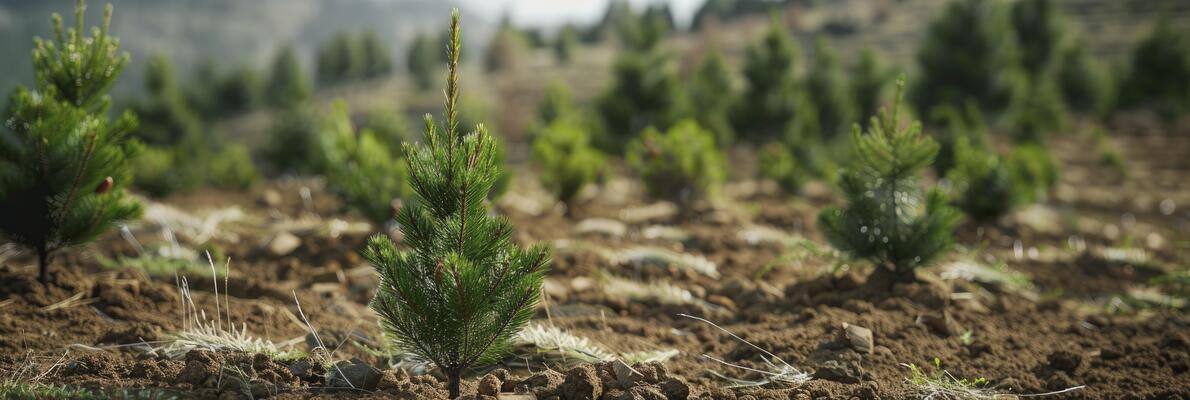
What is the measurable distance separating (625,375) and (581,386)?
255 mm

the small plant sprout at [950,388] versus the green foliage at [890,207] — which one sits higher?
the green foliage at [890,207]

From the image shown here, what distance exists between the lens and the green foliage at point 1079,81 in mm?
28406

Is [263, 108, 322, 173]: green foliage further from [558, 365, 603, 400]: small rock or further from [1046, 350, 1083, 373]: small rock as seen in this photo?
[1046, 350, 1083, 373]: small rock

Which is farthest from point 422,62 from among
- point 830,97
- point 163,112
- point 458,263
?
point 458,263

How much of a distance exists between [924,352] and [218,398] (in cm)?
328

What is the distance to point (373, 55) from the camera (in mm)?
71562

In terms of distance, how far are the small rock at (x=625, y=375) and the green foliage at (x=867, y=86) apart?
65.0 ft

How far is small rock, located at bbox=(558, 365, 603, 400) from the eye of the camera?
2.77 m

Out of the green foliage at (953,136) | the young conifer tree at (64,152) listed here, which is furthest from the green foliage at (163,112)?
the young conifer tree at (64,152)

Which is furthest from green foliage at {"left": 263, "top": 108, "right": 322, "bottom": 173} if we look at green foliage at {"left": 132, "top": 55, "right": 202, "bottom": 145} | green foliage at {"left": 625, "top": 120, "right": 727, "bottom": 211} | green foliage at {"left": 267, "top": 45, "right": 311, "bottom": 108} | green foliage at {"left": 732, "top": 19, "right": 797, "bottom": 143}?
green foliage at {"left": 267, "top": 45, "right": 311, "bottom": 108}

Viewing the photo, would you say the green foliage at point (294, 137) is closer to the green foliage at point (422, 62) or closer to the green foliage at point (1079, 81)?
the green foliage at point (1079, 81)

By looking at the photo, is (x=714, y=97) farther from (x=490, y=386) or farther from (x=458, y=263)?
(x=458, y=263)

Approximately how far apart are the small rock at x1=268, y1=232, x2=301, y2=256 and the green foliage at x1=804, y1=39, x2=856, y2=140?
55.0 feet

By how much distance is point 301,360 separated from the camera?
310 centimetres
